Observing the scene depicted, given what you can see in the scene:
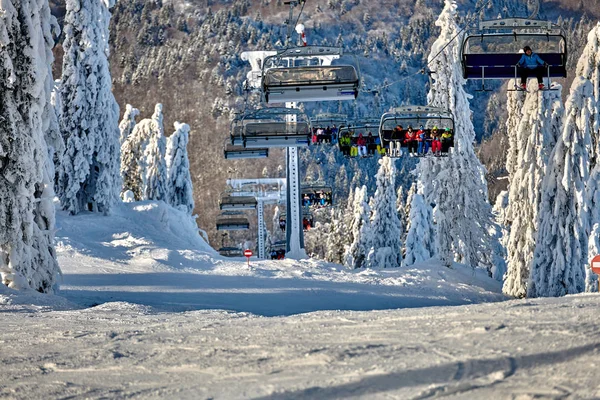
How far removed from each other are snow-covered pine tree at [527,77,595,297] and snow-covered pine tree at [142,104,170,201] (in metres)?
29.3

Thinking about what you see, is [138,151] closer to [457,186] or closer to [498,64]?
[457,186]

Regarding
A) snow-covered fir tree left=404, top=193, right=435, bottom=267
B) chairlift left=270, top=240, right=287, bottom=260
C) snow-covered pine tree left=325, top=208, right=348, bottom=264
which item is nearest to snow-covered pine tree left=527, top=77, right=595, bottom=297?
snow-covered fir tree left=404, top=193, right=435, bottom=267

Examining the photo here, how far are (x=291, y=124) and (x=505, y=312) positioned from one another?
16.8 meters

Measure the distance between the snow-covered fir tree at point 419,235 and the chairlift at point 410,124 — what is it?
2038 cm

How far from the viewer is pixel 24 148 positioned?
19141mm

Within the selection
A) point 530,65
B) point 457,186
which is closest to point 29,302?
point 530,65

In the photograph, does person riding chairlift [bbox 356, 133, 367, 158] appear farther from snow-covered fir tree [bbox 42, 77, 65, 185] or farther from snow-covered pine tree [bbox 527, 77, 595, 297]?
snow-covered fir tree [bbox 42, 77, 65, 185]

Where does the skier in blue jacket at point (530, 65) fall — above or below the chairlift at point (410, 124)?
above

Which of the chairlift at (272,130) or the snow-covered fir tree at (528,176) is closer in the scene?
the chairlift at (272,130)

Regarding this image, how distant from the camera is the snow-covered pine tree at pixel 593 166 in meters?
28.0

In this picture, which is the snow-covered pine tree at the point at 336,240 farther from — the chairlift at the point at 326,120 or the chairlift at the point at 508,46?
the chairlift at the point at 508,46

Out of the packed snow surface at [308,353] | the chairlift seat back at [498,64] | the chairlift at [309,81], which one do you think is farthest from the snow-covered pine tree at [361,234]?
the packed snow surface at [308,353]

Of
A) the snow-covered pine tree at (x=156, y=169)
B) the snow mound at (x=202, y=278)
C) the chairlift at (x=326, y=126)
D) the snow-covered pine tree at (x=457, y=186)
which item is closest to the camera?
the snow mound at (x=202, y=278)

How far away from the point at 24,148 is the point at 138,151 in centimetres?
3869
